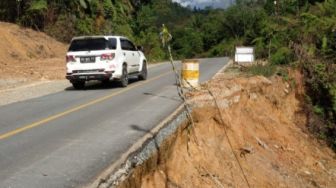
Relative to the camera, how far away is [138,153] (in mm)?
9227

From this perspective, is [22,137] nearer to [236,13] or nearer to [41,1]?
[41,1]

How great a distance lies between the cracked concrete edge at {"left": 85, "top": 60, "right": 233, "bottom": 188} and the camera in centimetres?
776

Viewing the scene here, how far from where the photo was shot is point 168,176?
10508mm

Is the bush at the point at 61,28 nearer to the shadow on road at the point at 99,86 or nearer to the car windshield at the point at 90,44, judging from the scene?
the shadow on road at the point at 99,86

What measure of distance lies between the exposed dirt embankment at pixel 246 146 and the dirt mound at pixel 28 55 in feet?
35.7

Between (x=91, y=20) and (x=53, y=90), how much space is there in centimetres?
2114

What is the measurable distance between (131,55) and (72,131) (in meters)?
10.7

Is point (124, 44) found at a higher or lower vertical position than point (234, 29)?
lower

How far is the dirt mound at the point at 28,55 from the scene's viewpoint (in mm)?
26719

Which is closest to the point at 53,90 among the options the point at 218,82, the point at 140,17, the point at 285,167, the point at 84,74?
the point at 84,74

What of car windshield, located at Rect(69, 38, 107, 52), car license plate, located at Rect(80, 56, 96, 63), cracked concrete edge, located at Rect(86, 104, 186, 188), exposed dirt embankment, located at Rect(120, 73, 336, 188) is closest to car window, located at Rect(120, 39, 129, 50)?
car windshield, located at Rect(69, 38, 107, 52)

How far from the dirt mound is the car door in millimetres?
5445

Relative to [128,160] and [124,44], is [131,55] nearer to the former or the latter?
[124,44]

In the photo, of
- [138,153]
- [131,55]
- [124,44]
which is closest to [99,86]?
[131,55]
